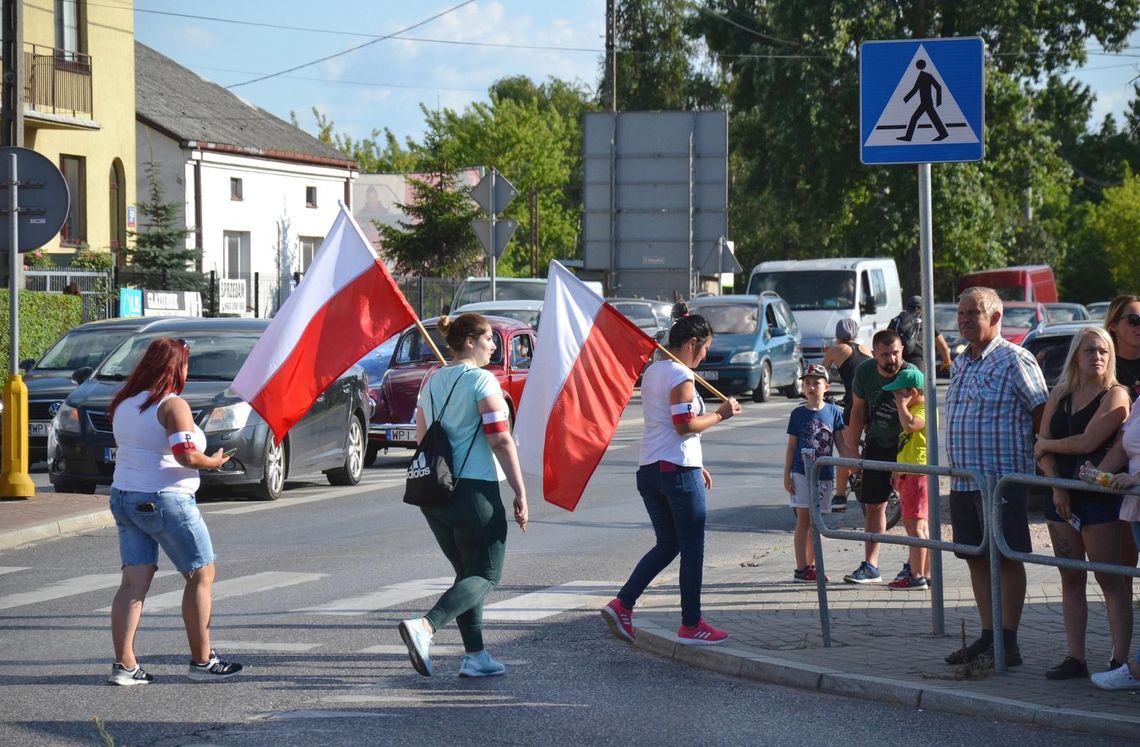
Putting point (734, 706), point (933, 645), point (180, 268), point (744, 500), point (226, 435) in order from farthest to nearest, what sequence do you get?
1. point (180, 268)
2. point (744, 500)
3. point (226, 435)
4. point (933, 645)
5. point (734, 706)

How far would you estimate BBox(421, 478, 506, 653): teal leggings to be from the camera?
24.8 ft

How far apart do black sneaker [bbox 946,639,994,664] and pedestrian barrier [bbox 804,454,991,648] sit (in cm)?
46

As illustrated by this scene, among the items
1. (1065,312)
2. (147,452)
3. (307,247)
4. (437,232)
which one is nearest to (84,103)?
(307,247)

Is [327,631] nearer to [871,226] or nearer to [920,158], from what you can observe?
[920,158]

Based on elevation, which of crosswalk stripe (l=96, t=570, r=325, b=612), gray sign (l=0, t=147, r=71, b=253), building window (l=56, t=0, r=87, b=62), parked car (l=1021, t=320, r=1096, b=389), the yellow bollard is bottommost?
crosswalk stripe (l=96, t=570, r=325, b=612)

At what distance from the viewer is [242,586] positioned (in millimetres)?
10516

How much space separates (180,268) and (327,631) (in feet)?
103

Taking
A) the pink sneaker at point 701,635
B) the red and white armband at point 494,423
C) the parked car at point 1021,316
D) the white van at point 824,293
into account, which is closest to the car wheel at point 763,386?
the white van at point 824,293

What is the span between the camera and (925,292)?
8328 mm

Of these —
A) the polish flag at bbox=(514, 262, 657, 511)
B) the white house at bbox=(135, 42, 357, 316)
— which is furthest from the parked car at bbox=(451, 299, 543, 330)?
the white house at bbox=(135, 42, 357, 316)

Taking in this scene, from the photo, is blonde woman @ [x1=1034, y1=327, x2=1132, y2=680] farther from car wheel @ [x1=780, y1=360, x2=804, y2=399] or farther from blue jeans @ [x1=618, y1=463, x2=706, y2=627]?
car wheel @ [x1=780, y1=360, x2=804, y2=399]

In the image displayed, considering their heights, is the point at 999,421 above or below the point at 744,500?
above

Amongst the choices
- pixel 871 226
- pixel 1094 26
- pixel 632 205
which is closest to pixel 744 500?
pixel 632 205

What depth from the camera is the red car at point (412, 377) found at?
1927 cm
